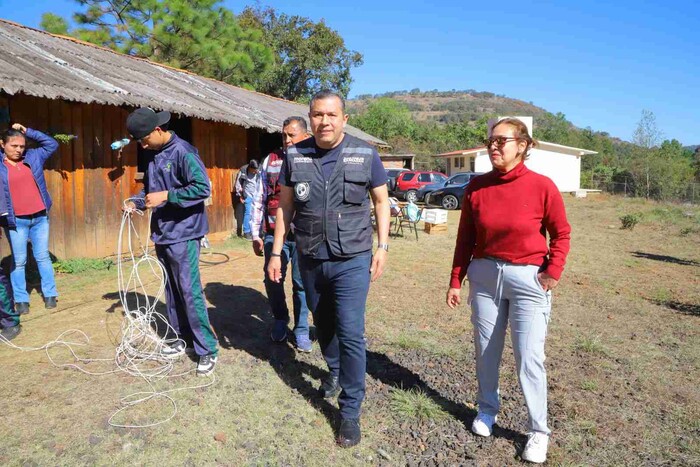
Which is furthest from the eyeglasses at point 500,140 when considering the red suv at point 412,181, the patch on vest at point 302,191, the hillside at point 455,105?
the hillside at point 455,105

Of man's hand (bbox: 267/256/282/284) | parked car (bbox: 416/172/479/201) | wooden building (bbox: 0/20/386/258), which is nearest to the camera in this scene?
man's hand (bbox: 267/256/282/284)

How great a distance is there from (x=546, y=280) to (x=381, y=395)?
58.5 inches

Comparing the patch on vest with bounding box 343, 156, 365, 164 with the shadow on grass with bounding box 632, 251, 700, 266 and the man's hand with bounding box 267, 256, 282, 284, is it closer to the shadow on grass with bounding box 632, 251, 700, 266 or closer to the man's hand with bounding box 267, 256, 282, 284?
the man's hand with bounding box 267, 256, 282, 284

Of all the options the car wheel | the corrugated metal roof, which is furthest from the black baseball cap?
the car wheel

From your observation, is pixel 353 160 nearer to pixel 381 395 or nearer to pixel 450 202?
pixel 381 395

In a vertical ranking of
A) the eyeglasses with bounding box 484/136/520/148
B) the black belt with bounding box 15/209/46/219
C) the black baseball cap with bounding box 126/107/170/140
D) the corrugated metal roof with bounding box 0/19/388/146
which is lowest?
the black belt with bounding box 15/209/46/219

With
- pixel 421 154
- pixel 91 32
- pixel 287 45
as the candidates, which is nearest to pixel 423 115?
pixel 421 154

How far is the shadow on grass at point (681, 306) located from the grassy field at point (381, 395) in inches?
0.9

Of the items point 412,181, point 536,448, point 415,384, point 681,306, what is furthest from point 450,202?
point 536,448

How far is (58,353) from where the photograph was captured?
411 cm

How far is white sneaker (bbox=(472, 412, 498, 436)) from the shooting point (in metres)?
2.94

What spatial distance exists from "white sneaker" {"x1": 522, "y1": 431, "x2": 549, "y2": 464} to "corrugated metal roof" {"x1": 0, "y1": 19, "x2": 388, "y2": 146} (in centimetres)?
618

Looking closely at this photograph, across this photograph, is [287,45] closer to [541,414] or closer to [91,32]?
[91,32]

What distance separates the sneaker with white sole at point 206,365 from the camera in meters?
3.66
